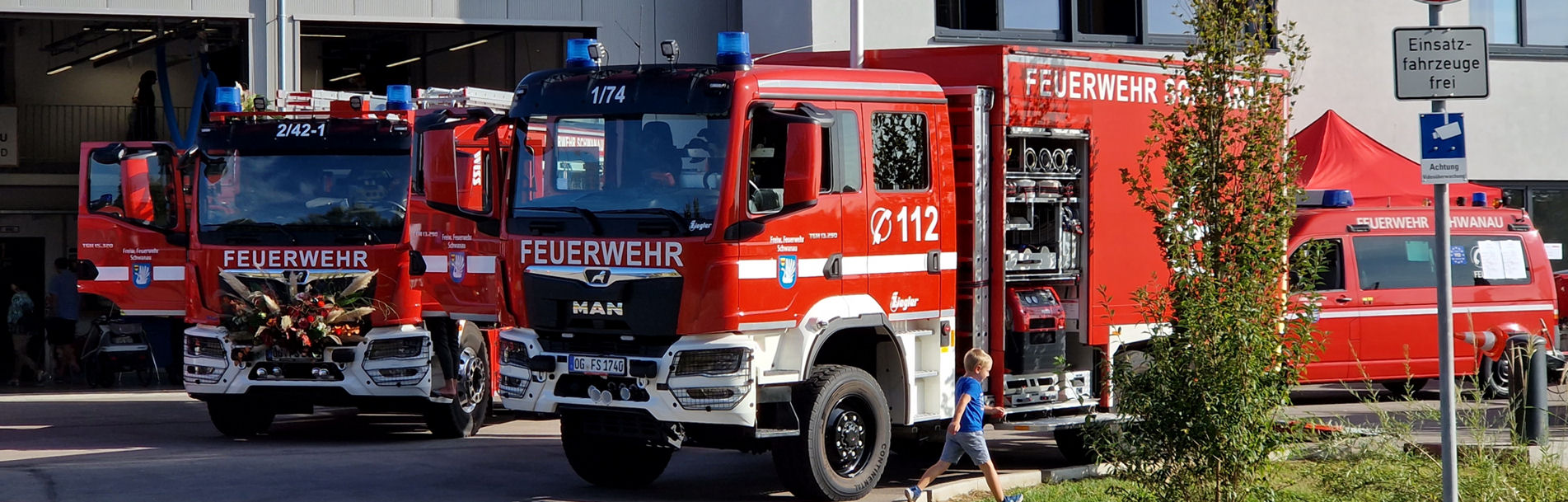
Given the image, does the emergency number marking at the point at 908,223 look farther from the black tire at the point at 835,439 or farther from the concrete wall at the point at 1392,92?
the concrete wall at the point at 1392,92

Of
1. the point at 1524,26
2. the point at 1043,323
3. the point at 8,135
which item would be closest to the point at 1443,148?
the point at 1043,323

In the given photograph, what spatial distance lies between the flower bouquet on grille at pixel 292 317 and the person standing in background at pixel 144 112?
17.7m

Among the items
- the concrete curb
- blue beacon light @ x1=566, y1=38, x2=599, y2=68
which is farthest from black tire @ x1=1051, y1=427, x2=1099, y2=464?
blue beacon light @ x1=566, y1=38, x2=599, y2=68

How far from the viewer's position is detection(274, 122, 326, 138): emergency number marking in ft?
44.8

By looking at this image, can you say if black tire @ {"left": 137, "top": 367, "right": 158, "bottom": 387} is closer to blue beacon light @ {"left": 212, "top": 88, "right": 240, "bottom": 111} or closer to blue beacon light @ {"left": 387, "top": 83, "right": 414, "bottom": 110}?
blue beacon light @ {"left": 212, "top": 88, "right": 240, "bottom": 111}

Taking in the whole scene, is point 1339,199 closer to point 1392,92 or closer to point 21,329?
point 1392,92

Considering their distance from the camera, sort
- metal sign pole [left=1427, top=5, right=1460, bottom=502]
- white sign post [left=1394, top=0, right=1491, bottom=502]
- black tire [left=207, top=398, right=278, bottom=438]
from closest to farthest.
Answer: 1. metal sign pole [left=1427, top=5, right=1460, bottom=502]
2. white sign post [left=1394, top=0, right=1491, bottom=502]
3. black tire [left=207, top=398, right=278, bottom=438]

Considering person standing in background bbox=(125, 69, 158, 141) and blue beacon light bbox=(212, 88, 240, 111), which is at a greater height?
person standing in background bbox=(125, 69, 158, 141)

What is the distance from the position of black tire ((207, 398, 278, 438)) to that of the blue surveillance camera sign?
990cm

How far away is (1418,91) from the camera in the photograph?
26.7 ft

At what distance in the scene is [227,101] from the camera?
14.4m

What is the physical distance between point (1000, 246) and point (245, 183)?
6719mm

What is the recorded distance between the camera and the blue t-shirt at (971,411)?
9.69 meters

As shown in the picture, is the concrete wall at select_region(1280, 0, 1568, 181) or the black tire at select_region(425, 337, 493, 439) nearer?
the black tire at select_region(425, 337, 493, 439)
